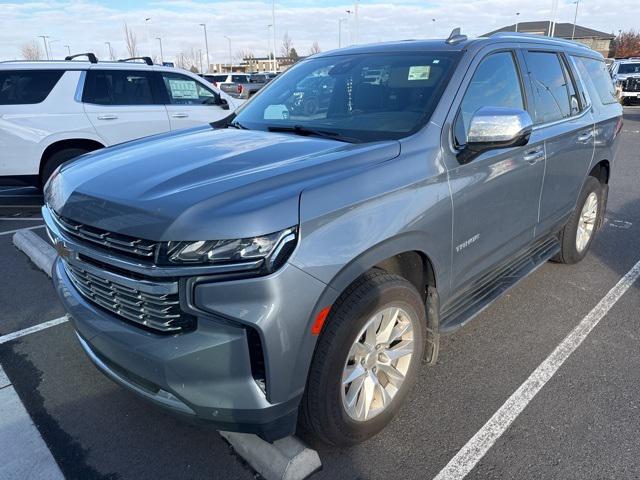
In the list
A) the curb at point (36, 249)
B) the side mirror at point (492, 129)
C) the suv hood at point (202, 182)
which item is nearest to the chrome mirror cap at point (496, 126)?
the side mirror at point (492, 129)

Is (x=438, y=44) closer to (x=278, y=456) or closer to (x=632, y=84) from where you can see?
(x=278, y=456)

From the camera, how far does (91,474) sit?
2.44m

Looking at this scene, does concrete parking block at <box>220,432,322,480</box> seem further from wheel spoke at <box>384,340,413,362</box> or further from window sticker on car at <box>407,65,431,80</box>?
window sticker on car at <box>407,65,431,80</box>

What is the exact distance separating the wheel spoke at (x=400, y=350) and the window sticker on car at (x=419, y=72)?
156 centimetres

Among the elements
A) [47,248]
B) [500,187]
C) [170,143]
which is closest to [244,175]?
[170,143]

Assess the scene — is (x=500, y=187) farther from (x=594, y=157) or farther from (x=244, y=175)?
(x=594, y=157)

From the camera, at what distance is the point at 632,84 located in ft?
77.7

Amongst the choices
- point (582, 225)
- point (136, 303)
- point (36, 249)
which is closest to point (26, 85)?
point (36, 249)

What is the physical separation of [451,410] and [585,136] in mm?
2741

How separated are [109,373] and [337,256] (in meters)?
1.24

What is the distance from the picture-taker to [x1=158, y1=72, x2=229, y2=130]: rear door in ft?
26.8

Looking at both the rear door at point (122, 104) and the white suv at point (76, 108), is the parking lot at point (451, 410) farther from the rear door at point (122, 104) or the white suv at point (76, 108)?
the rear door at point (122, 104)

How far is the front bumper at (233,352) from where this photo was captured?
1910mm

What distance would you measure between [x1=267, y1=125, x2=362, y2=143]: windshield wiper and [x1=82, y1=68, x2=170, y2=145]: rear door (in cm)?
512
